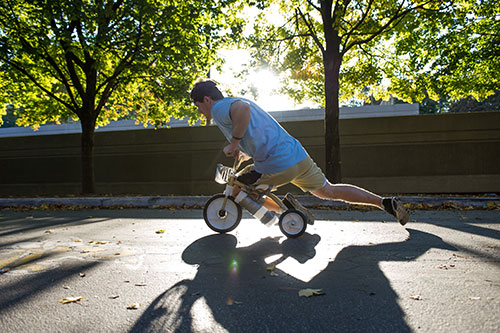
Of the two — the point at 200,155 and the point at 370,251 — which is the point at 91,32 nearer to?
the point at 200,155

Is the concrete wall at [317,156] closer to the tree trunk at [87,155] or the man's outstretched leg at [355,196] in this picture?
the tree trunk at [87,155]

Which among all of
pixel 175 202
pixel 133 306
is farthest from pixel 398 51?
pixel 133 306

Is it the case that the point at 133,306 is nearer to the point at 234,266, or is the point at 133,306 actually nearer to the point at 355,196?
the point at 234,266

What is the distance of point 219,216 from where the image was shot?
15.6ft

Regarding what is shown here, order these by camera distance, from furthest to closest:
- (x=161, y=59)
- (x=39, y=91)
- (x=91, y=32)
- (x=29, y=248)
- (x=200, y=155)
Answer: (x=39, y=91)
(x=200, y=155)
(x=161, y=59)
(x=91, y=32)
(x=29, y=248)

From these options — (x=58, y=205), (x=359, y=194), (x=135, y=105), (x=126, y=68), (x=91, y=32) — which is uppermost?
(x=91, y=32)

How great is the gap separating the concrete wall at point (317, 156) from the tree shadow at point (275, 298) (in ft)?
24.2

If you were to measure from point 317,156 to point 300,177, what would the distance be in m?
7.15

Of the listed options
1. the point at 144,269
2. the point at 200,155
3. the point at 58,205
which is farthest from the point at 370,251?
the point at 200,155

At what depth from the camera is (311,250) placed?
3916 mm

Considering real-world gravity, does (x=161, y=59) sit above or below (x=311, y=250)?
above

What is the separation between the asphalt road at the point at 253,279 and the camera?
2184mm

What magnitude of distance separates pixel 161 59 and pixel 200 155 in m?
3.02

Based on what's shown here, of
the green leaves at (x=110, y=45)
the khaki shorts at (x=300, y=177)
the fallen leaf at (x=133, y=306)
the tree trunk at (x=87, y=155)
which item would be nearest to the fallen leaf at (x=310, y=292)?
the fallen leaf at (x=133, y=306)
